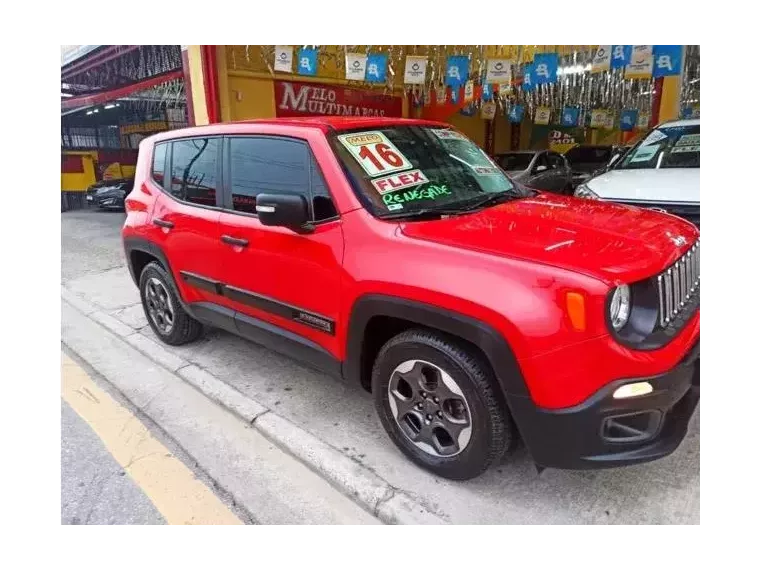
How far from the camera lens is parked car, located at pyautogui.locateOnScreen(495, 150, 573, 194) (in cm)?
1077

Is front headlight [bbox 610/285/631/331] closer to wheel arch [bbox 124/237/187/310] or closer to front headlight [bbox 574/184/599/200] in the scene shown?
wheel arch [bbox 124/237/187/310]

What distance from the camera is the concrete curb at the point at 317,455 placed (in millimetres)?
2373

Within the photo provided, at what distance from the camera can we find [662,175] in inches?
204

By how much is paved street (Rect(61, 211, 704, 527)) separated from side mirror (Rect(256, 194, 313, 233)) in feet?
4.28

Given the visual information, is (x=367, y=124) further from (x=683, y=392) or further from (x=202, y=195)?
(x=683, y=392)

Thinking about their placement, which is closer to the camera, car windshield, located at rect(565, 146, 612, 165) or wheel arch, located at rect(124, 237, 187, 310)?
wheel arch, located at rect(124, 237, 187, 310)

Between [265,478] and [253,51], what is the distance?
8512mm

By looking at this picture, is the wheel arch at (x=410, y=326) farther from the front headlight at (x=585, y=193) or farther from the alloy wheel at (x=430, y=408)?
the front headlight at (x=585, y=193)

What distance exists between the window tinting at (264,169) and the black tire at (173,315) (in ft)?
4.32

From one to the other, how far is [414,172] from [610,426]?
166cm

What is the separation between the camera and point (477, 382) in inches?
87.3

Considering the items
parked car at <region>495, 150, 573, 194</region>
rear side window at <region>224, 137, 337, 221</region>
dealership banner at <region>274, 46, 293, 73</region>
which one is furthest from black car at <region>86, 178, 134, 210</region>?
rear side window at <region>224, 137, 337, 221</region>

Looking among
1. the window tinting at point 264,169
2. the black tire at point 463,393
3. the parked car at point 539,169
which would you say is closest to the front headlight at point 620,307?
the black tire at point 463,393

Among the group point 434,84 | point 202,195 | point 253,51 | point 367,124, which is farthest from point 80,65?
point 367,124
